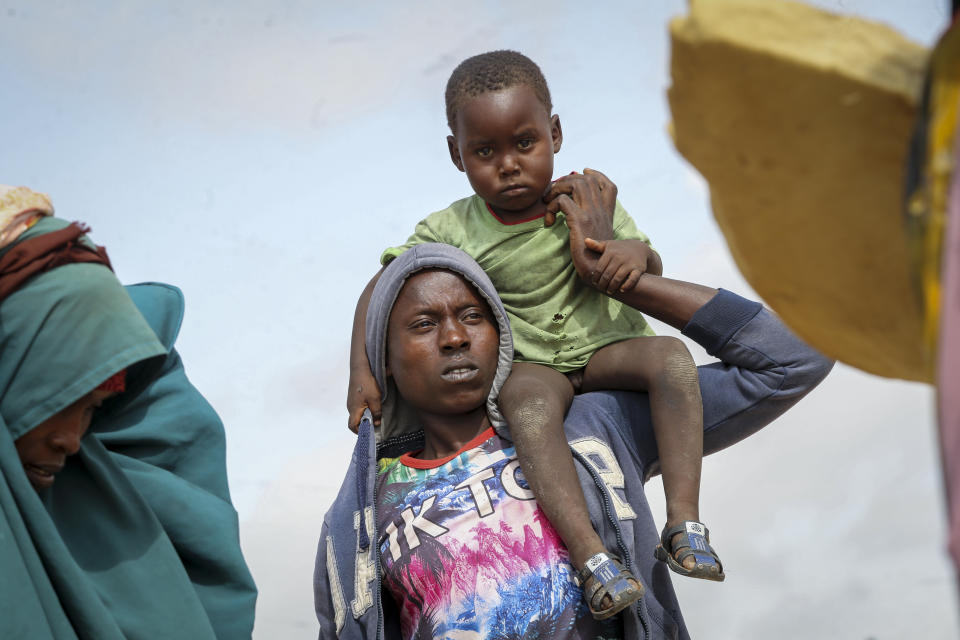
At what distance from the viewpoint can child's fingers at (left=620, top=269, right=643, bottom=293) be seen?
370 centimetres

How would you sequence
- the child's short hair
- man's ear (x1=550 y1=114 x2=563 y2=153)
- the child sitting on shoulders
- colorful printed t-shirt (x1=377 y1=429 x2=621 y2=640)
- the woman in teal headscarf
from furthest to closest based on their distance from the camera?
man's ear (x1=550 y1=114 x2=563 y2=153) → the child's short hair → the child sitting on shoulders → colorful printed t-shirt (x1=377 y1=429 x2=621 y2=640) → the woman in teal headscarf

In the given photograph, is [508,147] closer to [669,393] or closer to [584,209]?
[584,209]

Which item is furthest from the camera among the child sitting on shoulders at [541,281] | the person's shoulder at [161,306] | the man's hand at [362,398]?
the man's hand at [362,398]

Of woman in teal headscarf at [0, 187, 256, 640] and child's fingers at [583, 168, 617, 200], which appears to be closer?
woman in teal headscarf at [0, 187, 256, 640]

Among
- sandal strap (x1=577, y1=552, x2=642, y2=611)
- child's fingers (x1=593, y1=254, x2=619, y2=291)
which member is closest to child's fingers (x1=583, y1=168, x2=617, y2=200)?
child's fingers (x1=593, y1=254, x2=619, y2=291)

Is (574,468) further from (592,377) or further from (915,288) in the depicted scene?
(915,288)

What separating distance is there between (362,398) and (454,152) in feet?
3.51

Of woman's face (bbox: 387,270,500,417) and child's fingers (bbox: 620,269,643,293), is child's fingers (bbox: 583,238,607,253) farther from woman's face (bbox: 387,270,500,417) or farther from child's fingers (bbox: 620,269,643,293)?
woman's face (bbox: 387,270,500,417)

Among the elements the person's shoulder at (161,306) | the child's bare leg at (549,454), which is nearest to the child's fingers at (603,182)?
the child's bare leg at (549,454)

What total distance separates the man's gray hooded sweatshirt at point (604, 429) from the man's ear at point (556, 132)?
0.61 meters

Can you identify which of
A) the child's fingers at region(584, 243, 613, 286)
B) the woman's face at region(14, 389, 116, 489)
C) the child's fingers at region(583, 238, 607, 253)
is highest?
the child's fingers at region(583, 238, 607, 253)

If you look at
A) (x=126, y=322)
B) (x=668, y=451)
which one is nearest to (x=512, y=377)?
(x=668, y=451)

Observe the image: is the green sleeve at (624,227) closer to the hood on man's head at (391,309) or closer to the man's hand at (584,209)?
the man's hand at (584,209)

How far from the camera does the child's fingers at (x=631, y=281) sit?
12.1 feet
